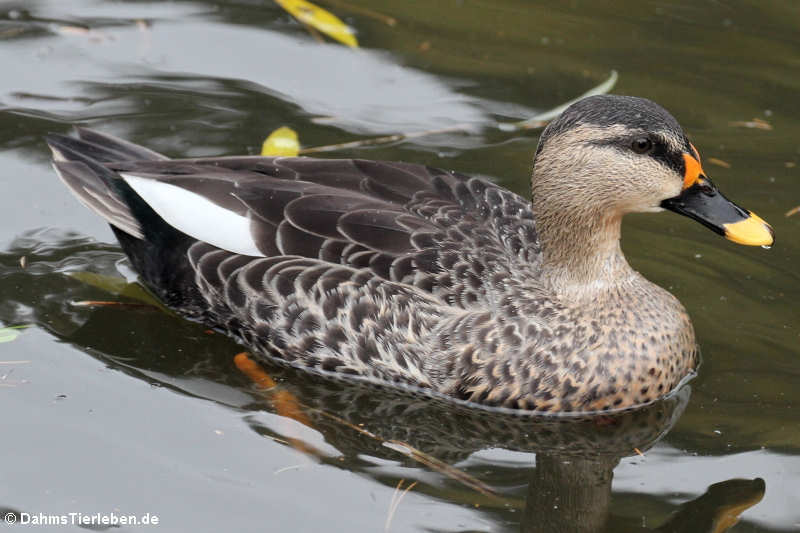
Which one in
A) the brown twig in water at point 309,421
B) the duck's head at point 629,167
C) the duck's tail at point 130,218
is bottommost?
the brown twig in water at point 309,421

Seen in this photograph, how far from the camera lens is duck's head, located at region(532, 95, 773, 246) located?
20.8ft

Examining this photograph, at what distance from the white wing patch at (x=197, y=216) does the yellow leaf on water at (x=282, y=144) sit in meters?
1.44

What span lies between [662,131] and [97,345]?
3251 mm

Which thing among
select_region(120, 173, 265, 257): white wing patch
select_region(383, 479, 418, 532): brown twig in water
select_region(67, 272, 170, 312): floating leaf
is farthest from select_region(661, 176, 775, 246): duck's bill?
select_region(67, 272, 170, 312): floating leaf

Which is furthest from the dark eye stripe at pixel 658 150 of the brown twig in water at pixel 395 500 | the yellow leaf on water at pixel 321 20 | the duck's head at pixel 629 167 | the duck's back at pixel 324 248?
the yellow leaf on water at pixel 321 20

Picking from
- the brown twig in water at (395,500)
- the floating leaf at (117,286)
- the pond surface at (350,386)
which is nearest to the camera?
the brown twig in water at (395,500)

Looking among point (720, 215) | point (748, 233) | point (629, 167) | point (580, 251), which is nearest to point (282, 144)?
point (580, 251)

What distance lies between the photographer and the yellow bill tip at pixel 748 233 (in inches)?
253

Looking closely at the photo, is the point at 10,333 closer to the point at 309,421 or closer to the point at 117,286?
the point at 117,286

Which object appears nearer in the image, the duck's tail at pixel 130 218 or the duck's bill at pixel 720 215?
the duck's bill at pixel 720 215

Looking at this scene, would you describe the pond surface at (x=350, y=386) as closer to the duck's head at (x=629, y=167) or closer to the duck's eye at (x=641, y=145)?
the duck's head at (x=629, y=167)

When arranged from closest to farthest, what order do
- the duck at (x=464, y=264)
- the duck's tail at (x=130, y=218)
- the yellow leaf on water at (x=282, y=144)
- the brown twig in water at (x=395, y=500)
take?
1. the brown twig in water at (x=395, y=500)
2. the duck at (x=464, y=264)
3. the duck's tail at (x=130, y=218)
4. the yellow leaf on water at (x=282, y=144)

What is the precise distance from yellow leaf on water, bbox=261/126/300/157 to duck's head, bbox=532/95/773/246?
8.18 ft

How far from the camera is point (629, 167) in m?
6.42
